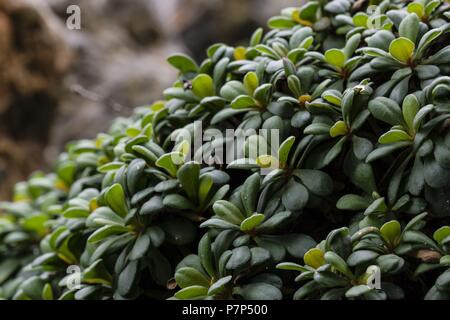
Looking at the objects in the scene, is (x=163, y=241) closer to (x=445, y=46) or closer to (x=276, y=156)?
(x=276, y=156)

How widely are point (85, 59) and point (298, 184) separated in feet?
11.3

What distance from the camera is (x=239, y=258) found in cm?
115

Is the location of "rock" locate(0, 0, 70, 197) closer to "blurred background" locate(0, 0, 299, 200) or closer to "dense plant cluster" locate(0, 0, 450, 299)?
"blurred background" locate(0, 0, 299, 200)

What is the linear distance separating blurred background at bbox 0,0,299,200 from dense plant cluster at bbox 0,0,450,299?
0.90 metres

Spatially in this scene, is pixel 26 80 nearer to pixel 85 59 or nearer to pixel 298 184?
pixel 85 59

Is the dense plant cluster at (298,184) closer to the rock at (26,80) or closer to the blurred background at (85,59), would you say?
the blurred background at (85,59)

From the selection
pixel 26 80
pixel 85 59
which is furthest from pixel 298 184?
pixel 85 59

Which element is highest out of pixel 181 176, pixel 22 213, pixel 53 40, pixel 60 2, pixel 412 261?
pixel 60 2

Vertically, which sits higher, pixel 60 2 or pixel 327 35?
pixel 60 2

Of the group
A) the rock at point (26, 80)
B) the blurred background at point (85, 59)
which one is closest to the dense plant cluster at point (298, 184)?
the blurred background at point (85, 59)

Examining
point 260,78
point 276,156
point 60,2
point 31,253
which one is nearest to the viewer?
point 276,156

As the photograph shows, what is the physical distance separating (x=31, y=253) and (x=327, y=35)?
1292 mm

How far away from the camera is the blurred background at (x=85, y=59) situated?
10.0 ft

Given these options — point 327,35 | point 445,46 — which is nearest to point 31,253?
point 327,35
